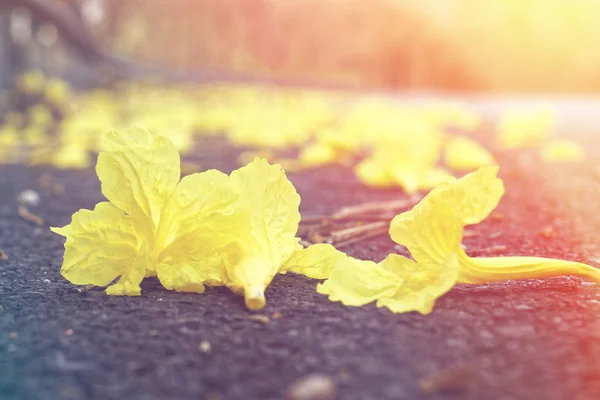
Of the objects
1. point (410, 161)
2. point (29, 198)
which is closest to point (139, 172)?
point (410, 161)

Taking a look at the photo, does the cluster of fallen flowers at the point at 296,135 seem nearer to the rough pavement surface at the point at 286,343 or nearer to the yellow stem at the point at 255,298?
the rough pavement surface at the point at 286,343

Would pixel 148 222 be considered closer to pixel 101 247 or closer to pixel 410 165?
pixel 101 247

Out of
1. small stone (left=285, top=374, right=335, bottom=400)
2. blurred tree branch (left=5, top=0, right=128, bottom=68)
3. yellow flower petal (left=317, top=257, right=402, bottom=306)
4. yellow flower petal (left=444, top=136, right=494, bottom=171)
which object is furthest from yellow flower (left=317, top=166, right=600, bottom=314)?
blurred tree branch (left=5, top=0, right=128, bottom=68)

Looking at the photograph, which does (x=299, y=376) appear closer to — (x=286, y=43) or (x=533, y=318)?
(x=533, y=318)

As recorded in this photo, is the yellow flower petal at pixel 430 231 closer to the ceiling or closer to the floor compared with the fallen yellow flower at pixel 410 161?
closer to the ceiling

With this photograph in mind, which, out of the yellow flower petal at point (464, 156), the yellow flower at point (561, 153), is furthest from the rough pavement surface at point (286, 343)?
the yellow flower at point (561, 153)

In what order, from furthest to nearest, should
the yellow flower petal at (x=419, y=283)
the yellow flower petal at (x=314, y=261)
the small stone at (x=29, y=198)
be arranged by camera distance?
the small stone at (x=29, y=198) < the yellow flower petal at (x=314, y=261) < the yellow flower petal at (x=419, y=283)

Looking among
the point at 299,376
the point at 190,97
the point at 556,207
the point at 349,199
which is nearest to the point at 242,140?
the point at 349,199

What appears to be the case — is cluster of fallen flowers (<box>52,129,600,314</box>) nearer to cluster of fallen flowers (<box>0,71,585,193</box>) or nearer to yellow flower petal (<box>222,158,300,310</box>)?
yellow flower petal (<box>222,158,300,310</box>)
